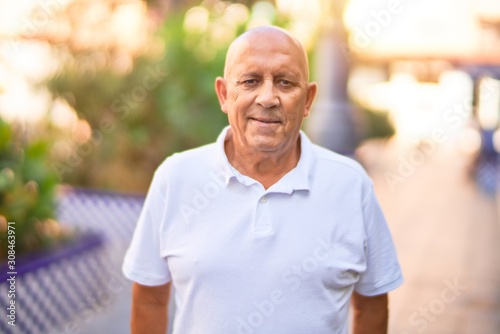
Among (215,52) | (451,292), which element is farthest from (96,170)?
(451,292)

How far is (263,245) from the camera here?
1767 millimetres

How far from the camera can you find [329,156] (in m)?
1.95

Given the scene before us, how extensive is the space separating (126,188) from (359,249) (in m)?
5.42

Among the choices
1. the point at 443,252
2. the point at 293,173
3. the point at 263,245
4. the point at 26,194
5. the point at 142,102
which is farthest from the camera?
the point at 443,252

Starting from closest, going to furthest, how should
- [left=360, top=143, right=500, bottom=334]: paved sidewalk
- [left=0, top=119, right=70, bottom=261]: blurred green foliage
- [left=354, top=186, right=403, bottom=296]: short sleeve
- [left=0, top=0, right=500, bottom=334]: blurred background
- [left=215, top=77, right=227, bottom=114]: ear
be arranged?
1. [left=354, top=186, right=403, bottom=296]: short sleeve
2. [left=215, top=77, right=227, bottom=114]: ear
3. [left=0, top=119, right=70, bottom=261]: blurred green foliage
4. [left=0, top=0, right=500, bottom=334]: blurred background
5. [left=360, top=143, right=500, bottom=334]: paved sidewalk

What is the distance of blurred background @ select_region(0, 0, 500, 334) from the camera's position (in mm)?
4664

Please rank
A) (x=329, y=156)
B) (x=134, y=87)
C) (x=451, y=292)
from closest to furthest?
(x=329, y=156) → (x=451, y=292) → (x=134, y=87)

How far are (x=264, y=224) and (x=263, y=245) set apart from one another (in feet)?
0.18

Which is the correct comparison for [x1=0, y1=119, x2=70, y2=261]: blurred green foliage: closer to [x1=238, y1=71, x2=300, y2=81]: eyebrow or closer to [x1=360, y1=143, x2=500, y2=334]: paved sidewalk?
[x1=360, y1=143, x2=500, y2=334]: paved sidewalk

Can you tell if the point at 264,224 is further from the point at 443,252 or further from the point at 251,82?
the point at 443,252

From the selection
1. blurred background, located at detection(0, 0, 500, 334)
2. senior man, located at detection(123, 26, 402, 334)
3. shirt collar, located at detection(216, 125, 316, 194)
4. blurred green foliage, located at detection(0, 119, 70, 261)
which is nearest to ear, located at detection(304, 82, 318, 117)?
senior man, located at detection(123, 26, 402, 334)

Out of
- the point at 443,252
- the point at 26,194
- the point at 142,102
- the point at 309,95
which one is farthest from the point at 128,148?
the point at 309,95

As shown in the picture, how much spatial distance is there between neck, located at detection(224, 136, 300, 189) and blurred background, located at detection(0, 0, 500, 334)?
2.51m

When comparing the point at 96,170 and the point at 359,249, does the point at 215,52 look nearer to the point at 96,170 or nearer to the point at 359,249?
the point at 96,170
